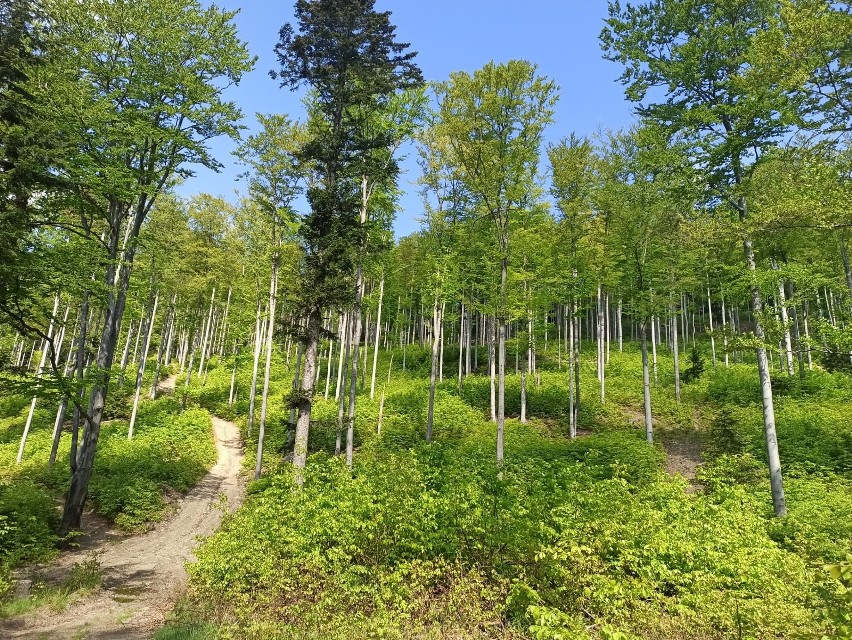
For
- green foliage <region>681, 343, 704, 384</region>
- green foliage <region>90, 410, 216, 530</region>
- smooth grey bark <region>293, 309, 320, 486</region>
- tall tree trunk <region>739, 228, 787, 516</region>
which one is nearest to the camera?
tall tree trunk <region>739, 228, 787, 516</region>

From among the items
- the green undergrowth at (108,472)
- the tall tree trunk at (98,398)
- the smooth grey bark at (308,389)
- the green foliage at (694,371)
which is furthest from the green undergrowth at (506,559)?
the green foliage at (694,371)

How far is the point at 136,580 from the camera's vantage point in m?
10.2

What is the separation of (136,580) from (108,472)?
827 centimetres

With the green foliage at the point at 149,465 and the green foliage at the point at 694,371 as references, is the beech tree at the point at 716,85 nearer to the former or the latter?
the green foliage at the point at 694,371

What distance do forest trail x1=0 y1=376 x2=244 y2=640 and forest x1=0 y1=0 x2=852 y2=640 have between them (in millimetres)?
93

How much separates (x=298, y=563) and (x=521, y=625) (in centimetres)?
399

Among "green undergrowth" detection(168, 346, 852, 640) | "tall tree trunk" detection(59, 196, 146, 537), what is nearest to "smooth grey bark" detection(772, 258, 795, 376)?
"green undergrowth" detection(168, 346, 852, 640)

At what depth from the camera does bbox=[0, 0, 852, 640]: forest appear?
6809 millimetres

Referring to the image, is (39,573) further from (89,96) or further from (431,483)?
(89,96)

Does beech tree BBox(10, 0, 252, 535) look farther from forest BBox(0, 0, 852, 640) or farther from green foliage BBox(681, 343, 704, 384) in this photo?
green foliage BBox(681, 343, 704, 384)

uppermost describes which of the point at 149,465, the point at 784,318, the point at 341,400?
the point at 784,318

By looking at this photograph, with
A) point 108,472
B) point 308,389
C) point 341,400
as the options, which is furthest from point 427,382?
point 108,472

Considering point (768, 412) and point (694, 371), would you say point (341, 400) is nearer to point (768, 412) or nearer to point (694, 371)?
point (768, 412)

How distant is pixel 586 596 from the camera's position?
5.92m
